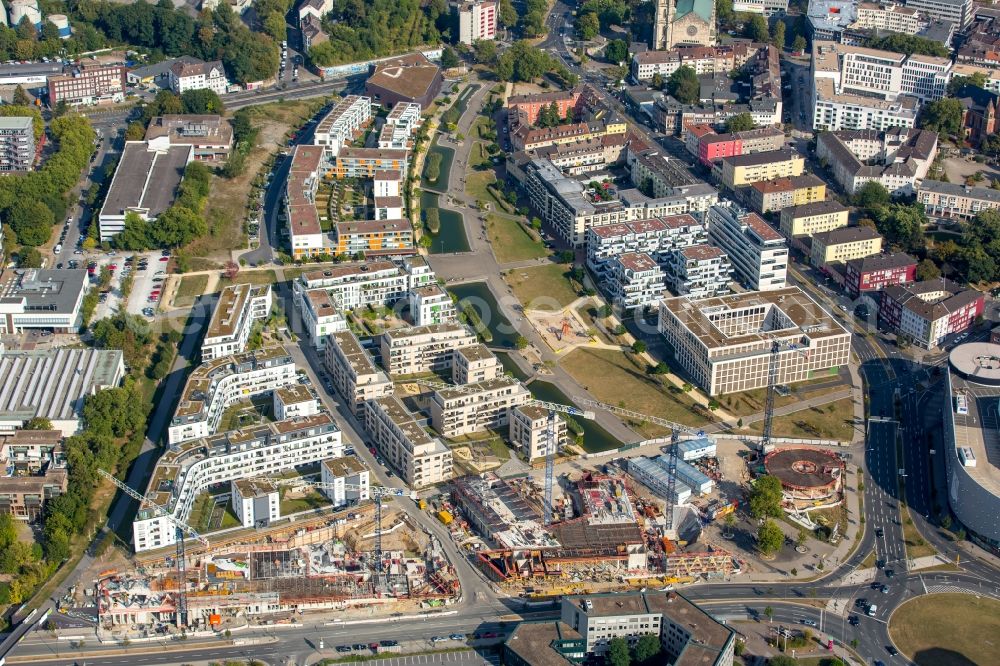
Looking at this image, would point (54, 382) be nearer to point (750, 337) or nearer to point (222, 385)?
point (222, 385)

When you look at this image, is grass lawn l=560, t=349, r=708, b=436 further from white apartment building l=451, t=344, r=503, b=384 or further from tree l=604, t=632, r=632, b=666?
tree l=604, t=632, r=632, b=666

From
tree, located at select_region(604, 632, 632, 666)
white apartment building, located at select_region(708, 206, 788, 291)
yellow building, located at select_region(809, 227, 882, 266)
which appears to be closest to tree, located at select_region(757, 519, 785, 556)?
tree, located at select_region(604, 632, 632, 666)

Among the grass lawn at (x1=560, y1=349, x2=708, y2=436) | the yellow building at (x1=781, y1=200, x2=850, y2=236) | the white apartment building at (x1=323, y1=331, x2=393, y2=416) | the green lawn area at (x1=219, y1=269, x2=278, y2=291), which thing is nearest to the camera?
the white apartment building at (x1=323, y1=331, x2=393, y2=416)

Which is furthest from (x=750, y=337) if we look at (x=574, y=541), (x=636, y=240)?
(x=574, y=541)

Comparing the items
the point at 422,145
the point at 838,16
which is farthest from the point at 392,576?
the point at 838,16

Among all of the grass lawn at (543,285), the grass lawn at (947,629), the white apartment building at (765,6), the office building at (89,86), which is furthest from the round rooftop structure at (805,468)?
the white apartment building at (765,6)

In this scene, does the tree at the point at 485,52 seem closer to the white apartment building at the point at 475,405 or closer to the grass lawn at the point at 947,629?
the white apartment building at the point at 475,405
